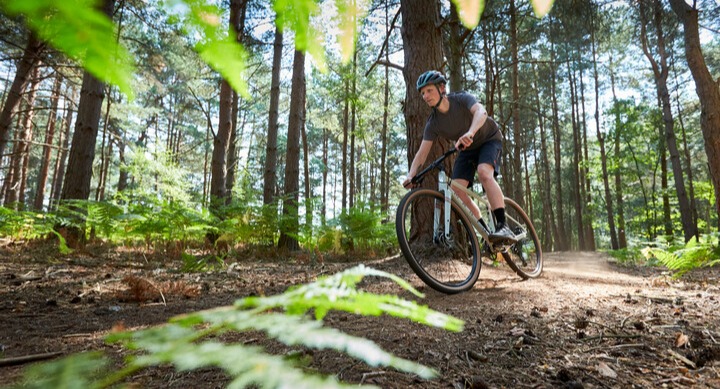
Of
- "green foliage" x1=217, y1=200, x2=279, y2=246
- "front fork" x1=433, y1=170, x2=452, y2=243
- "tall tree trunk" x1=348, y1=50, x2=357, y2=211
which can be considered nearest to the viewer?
"front fork" x1=433, y1=170, x2=452, y2=243

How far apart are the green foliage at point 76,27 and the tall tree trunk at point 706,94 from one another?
8.76 m

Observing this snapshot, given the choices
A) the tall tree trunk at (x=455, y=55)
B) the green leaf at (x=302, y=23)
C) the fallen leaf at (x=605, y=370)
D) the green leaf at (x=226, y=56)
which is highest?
the tall tree trunk at (x=455, y=55)

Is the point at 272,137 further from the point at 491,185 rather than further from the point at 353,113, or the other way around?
the point at 491,185

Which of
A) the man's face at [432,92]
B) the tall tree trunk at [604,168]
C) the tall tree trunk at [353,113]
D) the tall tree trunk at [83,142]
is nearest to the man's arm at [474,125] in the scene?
the man's face at [432,92]

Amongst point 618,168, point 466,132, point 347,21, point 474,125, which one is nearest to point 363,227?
point 466,132

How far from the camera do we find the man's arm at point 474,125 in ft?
9.68

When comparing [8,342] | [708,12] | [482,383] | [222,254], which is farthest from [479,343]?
[708,12]

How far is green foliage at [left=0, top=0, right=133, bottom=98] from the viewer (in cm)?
56

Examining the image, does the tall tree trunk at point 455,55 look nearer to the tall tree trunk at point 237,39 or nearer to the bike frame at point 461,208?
the bike frame at point 461,208

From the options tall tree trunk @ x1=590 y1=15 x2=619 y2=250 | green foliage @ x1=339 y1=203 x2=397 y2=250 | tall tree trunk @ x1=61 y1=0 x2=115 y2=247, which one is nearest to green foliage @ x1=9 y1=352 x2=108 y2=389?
green foliage @ x1=339 y1=203 x2=397 y2=250

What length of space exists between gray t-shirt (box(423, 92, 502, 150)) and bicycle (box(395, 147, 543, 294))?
12.9 inches

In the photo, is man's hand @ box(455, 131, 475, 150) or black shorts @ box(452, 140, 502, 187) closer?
man's hand @ box(455, 131, 475, 150)

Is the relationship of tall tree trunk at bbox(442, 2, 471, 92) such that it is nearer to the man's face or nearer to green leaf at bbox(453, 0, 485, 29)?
the man's face

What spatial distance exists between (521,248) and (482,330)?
2447 mm
